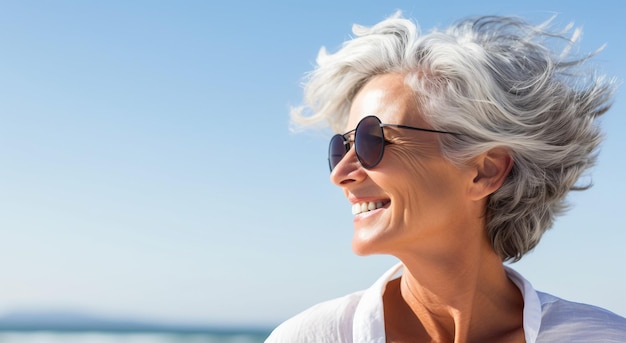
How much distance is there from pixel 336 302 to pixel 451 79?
0.96m

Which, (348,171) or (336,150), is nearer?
(348,171)

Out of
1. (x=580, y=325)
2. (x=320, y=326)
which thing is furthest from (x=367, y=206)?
(x=580, y=325)

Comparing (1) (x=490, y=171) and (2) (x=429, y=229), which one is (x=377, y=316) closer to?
(2) (x=429, y=229)

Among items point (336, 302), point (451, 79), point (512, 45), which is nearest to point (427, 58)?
point (451, 79)

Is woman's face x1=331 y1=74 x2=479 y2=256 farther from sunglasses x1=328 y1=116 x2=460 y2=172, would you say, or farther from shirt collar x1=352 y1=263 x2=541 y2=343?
shirt collar x1=352 y1=263 x2=541 y2=343

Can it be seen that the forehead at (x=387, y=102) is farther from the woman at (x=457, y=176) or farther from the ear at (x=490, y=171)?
the ear at (x=490, y=171)

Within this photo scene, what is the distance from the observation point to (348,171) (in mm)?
2984

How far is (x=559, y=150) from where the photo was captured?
3.05 metres

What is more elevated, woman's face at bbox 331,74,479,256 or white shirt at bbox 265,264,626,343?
woman's face at bbox 331,74,479,256

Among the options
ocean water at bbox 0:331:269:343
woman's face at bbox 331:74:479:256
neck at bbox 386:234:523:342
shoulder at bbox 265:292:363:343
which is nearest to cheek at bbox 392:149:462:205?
woman's face at bbox 331:74:479:256

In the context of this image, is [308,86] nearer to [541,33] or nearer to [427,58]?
[427,58]

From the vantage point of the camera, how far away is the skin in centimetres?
280

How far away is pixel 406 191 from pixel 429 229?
0.52 feet

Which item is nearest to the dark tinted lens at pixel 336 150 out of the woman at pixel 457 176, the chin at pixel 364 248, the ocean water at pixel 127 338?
the woman at pixel 457 176
